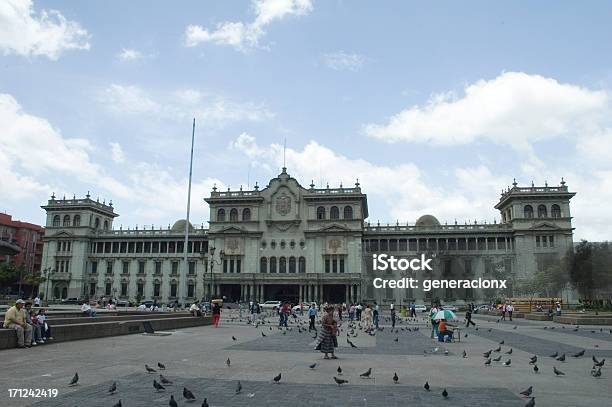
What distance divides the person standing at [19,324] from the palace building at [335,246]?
62.8 m

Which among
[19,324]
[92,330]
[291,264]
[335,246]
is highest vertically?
[335,246]

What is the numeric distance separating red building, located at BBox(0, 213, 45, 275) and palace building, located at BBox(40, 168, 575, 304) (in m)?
28.7

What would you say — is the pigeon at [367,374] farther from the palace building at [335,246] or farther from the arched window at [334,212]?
the arched window at [334,212]

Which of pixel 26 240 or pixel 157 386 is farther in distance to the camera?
pixel 26 240

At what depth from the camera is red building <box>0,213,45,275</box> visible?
4061 inches

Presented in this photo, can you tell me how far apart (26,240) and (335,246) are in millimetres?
66648

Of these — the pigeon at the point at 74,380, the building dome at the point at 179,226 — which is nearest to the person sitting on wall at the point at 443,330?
the pigeon at the point at 74,380

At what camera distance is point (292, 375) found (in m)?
13.5

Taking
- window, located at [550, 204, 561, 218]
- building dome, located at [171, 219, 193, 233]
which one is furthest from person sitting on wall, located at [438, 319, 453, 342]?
building dome, located at [171, 219, 193, 233]

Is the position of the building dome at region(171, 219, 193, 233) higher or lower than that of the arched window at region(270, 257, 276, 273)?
higher

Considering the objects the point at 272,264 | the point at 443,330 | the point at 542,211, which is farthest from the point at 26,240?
the point at 443,330

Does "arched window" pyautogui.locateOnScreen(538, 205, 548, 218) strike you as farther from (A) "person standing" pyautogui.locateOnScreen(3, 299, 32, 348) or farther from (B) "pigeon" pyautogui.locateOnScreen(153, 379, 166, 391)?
(B) "pigeon" pyautogui.locateOnScreen(153, 379, 166, 391)

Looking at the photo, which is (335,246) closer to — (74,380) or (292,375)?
(292,375)

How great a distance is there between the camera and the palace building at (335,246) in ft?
277
